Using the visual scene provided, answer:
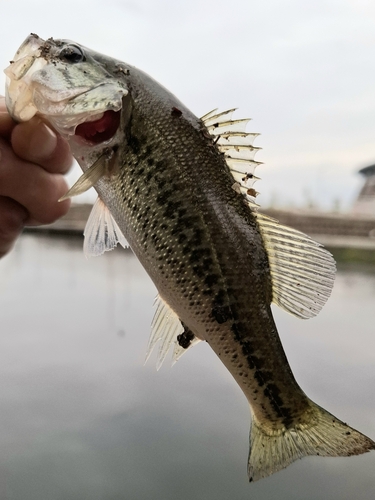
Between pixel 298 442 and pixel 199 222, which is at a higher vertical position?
pixel 199 222

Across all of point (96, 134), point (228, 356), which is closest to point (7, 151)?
point (96, 134)

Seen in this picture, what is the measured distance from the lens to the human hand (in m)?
0.88

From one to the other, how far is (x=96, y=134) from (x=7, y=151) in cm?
28

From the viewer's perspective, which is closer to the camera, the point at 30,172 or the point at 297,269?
the point at 297,269

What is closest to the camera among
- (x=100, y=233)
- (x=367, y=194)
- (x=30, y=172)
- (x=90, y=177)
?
(x=90, y=177)

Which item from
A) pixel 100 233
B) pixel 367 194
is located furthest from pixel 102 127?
pixel 367 194

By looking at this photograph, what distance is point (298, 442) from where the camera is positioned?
0.79m

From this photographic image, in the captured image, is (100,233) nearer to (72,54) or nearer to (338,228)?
(72,54)

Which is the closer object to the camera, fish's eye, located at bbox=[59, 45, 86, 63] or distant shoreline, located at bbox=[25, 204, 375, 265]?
fish's eye, located at bbox=[59, 45, 86, 63]

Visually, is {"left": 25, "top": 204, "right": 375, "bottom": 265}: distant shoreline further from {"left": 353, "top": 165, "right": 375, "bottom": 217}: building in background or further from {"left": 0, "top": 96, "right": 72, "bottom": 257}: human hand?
{"left": 0, "top": 96, "right": 72, "bottom": 257}: human hand

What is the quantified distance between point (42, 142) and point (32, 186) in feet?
0.41

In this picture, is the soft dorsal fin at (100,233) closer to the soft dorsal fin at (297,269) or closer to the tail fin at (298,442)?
the soft dorsal fin at (297,269)

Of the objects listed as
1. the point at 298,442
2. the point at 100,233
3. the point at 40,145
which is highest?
the point at 40,145

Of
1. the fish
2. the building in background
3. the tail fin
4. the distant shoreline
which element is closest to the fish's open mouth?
the fish
